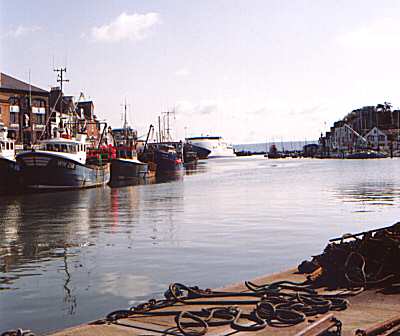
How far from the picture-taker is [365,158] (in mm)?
163875

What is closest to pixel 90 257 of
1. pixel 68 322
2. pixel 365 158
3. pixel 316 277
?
pixel 68 322

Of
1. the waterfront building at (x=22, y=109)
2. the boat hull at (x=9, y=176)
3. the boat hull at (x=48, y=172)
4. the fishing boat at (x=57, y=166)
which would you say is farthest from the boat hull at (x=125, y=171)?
the boat hull at (x=9, y=176)

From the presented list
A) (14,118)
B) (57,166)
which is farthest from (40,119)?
(57,166)

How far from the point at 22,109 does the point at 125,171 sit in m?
15.7

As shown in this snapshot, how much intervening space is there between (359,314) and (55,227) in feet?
64.1

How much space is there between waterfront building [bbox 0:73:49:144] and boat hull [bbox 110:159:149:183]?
10.1m

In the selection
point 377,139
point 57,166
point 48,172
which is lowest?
point 48,172

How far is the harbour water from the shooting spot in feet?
40.5

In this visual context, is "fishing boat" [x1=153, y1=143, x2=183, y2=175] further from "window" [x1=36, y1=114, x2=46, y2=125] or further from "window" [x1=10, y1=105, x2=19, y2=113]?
"window" [x1=10, y1=105, x2=19, y2=113]

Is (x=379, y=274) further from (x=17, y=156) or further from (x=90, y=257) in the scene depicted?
(x=17, y=156)

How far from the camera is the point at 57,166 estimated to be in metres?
50.9

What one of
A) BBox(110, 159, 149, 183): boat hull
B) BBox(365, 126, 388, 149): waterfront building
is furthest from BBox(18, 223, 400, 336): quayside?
BBox(365, 126, 388, 149): waterfront building

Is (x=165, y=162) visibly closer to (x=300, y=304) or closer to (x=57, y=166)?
(x=57, y=166)

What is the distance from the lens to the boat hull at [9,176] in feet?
157
